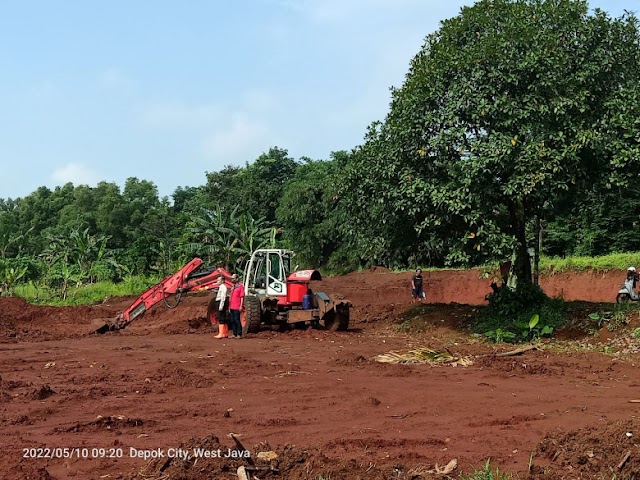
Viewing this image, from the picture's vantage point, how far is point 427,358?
1327 centimetres

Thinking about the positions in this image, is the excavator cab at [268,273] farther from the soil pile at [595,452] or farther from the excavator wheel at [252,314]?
the soil pile at [595,452]

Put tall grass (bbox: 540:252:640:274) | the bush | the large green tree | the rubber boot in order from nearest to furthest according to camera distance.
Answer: the large green tree, the bush, the rubber boot, tall grass (bbox: 540:252:640:274)

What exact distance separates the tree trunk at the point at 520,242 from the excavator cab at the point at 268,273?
6.07 meters

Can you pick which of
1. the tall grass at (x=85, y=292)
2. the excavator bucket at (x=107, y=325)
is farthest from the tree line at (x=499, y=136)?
the tall grass at (x=85, y=292)

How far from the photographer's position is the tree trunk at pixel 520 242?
17688 millimetres

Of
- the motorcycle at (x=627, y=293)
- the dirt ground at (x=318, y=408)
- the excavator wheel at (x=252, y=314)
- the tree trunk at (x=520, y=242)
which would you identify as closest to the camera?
the dirt ground at (x=318, y=408)

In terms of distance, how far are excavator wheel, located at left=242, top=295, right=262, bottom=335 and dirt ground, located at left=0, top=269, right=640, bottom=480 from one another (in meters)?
1.32

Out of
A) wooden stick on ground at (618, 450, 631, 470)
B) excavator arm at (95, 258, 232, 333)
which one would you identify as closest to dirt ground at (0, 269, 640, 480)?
wooden stick on ground at (618, 450, 631, 470)

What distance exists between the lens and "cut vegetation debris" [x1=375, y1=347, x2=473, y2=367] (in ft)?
42.6

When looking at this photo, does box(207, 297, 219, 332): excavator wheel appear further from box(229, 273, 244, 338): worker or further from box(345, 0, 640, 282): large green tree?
box(345, 0, 640, 282): large green tree

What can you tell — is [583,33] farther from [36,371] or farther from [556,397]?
[36,371]

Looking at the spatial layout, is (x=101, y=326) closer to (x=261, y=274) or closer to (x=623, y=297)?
(x=261, y=274)

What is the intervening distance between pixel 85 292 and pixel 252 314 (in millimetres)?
19156

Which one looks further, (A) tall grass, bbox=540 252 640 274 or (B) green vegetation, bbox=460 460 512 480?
(A) tall grass, bbox=540 252 640 274
